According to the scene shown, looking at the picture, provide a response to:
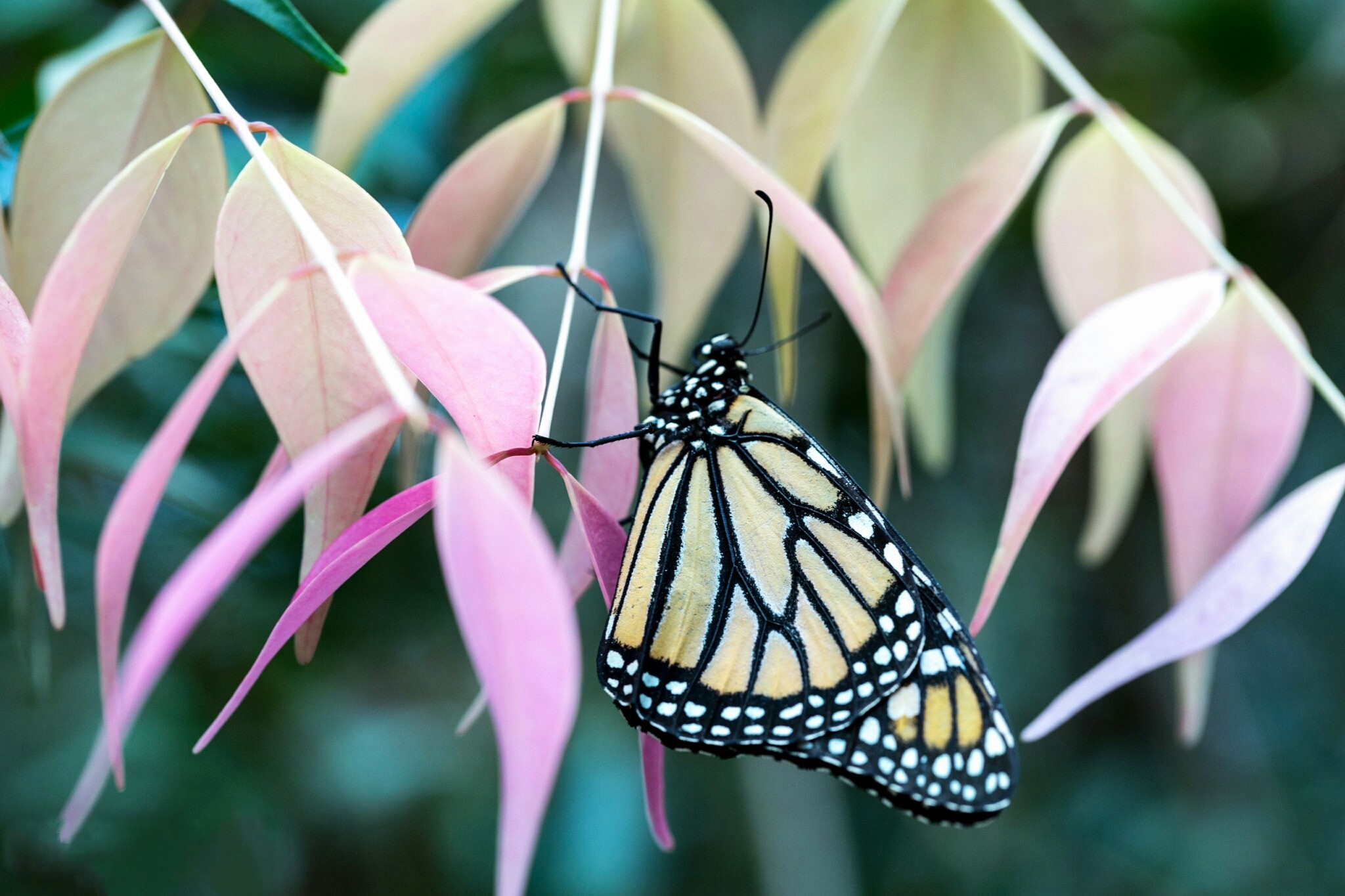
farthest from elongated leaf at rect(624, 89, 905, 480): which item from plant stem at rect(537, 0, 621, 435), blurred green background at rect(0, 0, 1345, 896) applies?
blurred green background at rect(0, 0, 1345, 896)

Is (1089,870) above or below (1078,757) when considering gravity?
below

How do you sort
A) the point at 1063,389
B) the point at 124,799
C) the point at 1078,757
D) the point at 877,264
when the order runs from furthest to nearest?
the point at 1078,757, the point at 124,799, the point at 877,264, the point at 1063,389

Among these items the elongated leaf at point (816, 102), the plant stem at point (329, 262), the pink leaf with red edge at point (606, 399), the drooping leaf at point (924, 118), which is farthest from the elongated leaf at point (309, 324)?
the drooping leaf at point (924, 118)

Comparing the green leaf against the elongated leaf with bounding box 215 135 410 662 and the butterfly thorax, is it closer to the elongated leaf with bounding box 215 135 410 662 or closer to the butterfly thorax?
the elongated leaf with bounding box 215 135 410 662

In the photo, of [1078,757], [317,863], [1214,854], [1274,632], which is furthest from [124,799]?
[1274,632]

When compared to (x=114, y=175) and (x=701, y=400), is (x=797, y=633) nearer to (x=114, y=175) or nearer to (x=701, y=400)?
(x=701, y=400)

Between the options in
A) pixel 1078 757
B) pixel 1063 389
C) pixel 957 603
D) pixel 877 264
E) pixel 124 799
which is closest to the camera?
pixel 1063 389

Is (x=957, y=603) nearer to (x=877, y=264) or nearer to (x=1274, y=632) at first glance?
(x=1274, y=632)
